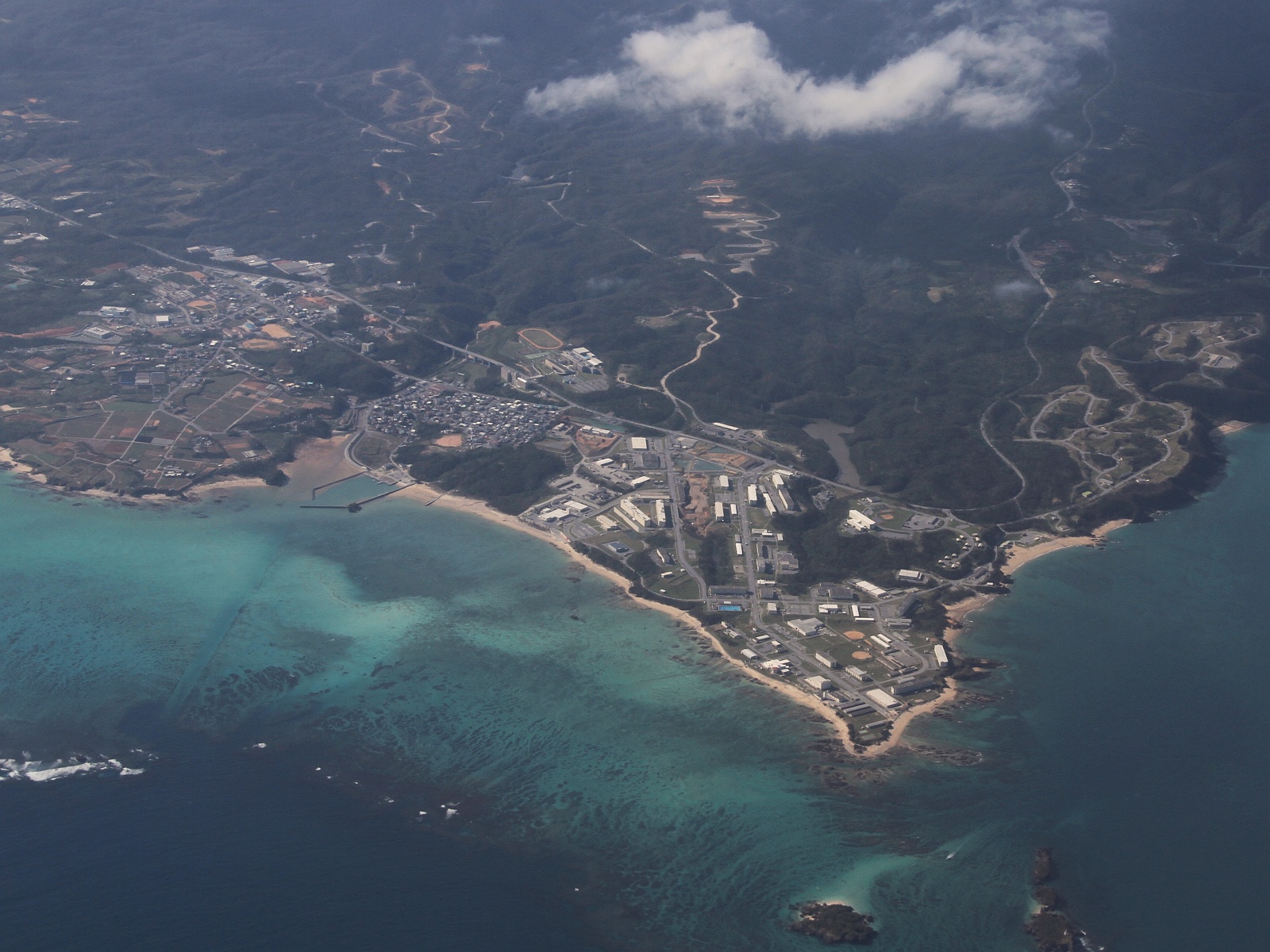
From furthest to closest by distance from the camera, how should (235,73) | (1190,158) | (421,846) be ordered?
1. (235,73)
2. (1190,158)
3. (421,846)

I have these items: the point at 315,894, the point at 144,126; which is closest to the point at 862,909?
the point at 315,894

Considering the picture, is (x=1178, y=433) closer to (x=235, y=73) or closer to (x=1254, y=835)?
(x=1254, y=835)

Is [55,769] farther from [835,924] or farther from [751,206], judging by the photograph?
[751,206]

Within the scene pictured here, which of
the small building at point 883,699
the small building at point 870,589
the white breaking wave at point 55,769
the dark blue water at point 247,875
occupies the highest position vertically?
the dark blue water at point 247,875

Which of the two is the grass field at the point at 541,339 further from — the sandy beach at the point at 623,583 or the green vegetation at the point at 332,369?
the sandy beach at the point at 623,583

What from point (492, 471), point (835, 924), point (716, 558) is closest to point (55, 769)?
point (835, 924)

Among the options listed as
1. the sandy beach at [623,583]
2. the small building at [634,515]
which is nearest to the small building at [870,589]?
the sandy beach at [623,583]
